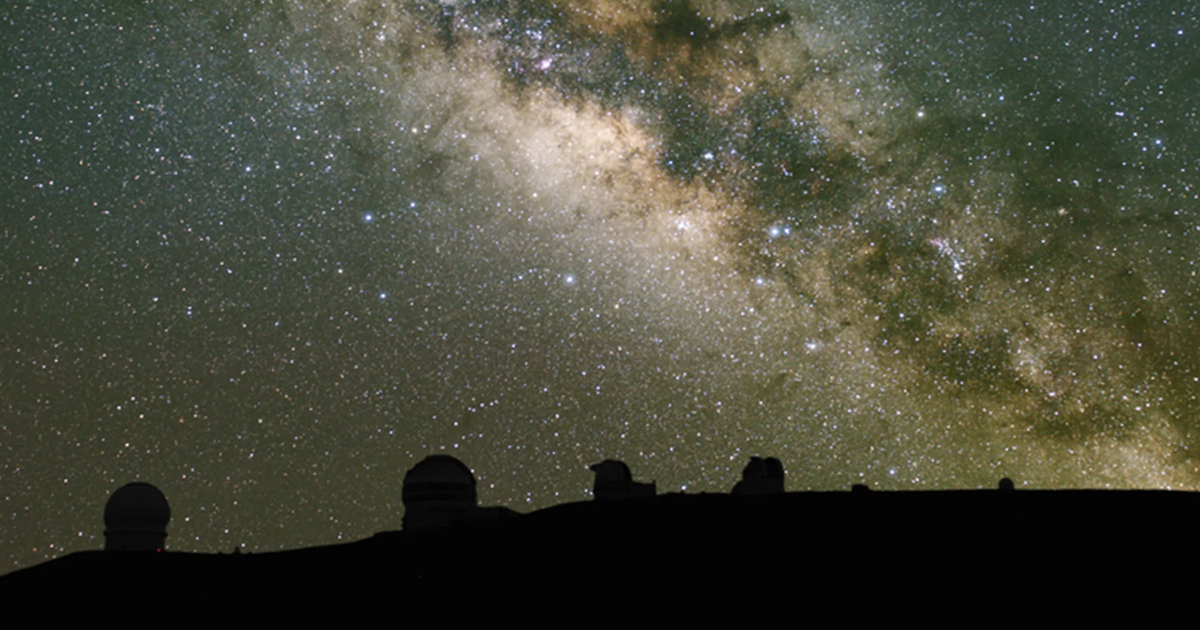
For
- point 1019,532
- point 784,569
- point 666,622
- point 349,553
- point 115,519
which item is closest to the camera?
point 666,622

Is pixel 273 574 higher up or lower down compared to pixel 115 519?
lower down

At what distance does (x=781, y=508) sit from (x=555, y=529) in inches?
162

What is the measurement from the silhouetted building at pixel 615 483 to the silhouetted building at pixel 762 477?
198 centimetres

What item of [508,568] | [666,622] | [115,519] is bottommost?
[666,622]

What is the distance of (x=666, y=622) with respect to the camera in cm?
1430

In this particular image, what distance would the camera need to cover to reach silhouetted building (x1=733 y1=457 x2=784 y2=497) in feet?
67.1

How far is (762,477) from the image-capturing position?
20.5m

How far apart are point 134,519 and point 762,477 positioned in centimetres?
1305

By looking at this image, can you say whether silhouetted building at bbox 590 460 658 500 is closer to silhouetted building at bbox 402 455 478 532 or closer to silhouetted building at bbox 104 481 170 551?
silhouetted building at bbox 402 455 478 532

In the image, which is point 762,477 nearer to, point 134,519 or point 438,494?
point 438,494

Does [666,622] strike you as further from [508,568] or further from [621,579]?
[508,568]

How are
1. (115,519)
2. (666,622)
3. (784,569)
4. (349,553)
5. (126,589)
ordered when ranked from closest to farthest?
(666,622), (784,569), (126,589), (349,553), (115,519)

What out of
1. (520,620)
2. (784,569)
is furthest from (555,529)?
(784,569)

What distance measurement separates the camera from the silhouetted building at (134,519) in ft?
69.1
